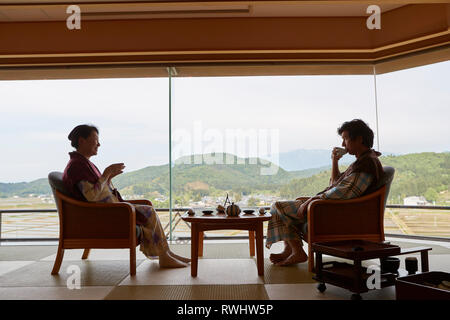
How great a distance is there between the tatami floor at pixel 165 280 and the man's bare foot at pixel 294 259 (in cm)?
5

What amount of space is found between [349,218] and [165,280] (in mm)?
1502

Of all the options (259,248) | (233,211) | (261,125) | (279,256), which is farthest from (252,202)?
(259,248)

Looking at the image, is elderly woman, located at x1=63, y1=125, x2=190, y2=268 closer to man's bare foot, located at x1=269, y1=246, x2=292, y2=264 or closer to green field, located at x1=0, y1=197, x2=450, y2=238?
man's bare foot, located at x1=269, y1=246, x2=292, y2=264

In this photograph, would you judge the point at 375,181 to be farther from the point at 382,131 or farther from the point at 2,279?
the point at 2,279

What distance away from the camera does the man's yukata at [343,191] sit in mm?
2871

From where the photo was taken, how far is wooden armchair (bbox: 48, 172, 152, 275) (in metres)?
2.84

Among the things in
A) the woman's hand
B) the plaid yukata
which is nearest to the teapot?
the plaid yukata

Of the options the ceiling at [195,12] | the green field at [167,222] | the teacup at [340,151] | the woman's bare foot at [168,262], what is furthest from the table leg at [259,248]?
the ceiling at [195,12]

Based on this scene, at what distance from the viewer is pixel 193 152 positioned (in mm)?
4770

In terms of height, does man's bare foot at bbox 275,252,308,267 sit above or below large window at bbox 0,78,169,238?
below

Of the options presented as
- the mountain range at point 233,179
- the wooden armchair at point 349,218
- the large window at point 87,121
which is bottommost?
the wooden armchair at point 349,218

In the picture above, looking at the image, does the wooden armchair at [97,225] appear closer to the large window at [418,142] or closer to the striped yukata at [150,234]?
the striped yukata at [150,234]

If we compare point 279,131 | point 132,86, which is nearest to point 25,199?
point 132,86

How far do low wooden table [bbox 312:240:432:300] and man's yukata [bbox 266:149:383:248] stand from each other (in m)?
0.58
